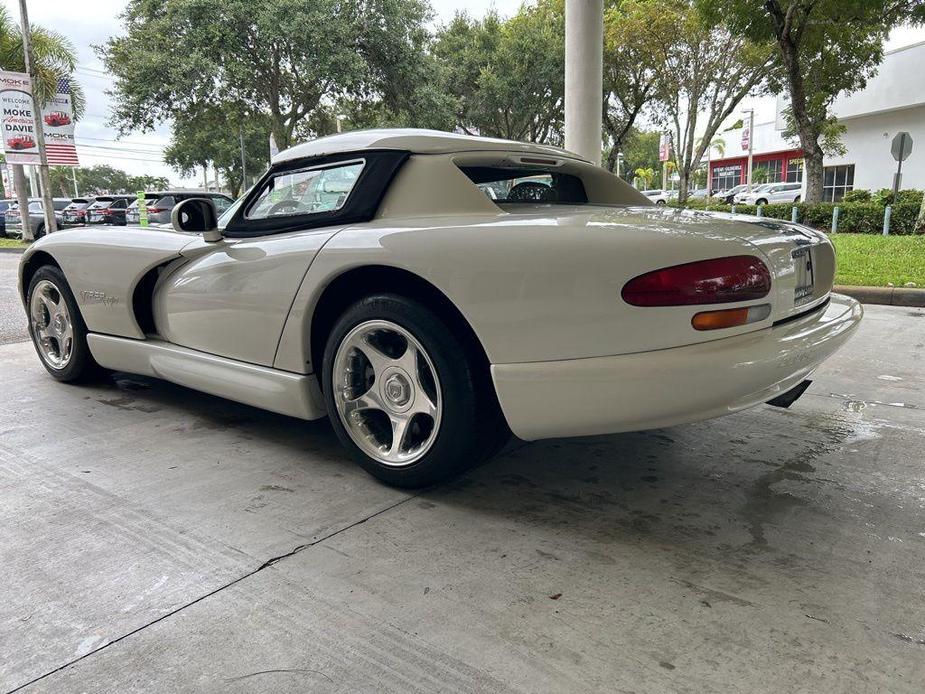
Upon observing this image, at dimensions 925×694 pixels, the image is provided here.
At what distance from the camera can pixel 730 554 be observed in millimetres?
2176

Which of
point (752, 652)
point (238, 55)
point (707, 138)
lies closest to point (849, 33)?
point (707, 138)

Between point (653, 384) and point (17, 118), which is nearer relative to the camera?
point (653, 384)

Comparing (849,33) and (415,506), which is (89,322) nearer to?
(415,506)

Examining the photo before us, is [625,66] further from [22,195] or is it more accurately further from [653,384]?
[653,384]

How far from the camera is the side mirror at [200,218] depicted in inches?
128

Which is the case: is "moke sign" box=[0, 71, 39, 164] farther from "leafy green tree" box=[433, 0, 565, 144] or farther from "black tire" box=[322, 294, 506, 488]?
"black tire" box=[322, 294, 506, 488]

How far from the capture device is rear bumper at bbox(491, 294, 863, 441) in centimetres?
211

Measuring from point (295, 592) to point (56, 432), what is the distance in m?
2.11

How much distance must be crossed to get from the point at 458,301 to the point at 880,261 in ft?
30.6

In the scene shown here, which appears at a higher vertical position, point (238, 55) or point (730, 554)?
point (238, 55)

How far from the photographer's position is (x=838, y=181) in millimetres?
31969

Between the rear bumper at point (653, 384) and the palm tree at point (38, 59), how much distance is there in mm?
22179

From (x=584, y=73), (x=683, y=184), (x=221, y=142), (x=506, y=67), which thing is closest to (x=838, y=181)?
(x=683, y=184)

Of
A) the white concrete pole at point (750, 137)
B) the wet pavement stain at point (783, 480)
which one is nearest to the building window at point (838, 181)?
→ the white concrete pole at point (750, 137)
